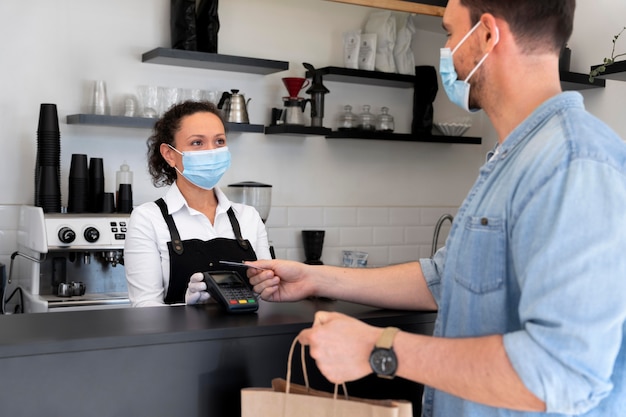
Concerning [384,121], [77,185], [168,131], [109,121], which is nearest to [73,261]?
[77,185]

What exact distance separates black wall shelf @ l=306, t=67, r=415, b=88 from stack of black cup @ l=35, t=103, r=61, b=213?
4.81ft

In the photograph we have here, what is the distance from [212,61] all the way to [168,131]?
114 centimetres

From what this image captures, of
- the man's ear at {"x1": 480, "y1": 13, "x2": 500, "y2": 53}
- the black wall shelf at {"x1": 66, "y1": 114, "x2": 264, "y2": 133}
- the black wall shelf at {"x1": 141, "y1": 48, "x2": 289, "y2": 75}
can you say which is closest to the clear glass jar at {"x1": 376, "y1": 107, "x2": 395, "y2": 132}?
the black wall shelf at {"x1": 141, "y1": 48, "x2": 289, "y2": 75}

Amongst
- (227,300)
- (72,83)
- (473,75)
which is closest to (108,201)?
(72,83)

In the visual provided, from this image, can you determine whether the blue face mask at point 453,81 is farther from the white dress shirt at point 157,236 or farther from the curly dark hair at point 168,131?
the curly dark hair at point 168,131

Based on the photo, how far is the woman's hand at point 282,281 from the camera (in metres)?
1.79

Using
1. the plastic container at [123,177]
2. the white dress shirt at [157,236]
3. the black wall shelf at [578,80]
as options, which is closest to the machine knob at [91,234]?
the plastic container at [123,177]

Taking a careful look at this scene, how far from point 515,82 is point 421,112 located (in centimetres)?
346

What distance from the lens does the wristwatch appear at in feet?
3.72

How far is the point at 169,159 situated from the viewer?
2.79 meters

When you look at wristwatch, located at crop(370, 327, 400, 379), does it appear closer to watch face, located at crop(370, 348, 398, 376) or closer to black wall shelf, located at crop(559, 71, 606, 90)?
watch face, located at crop(370, 348, 398, 376)

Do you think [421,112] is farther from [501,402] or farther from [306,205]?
[501,402]

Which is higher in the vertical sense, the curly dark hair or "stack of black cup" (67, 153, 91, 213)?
the curly dark hair

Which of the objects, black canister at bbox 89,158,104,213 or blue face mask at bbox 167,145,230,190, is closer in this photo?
blue face mask at bbox 167,145,230,190
